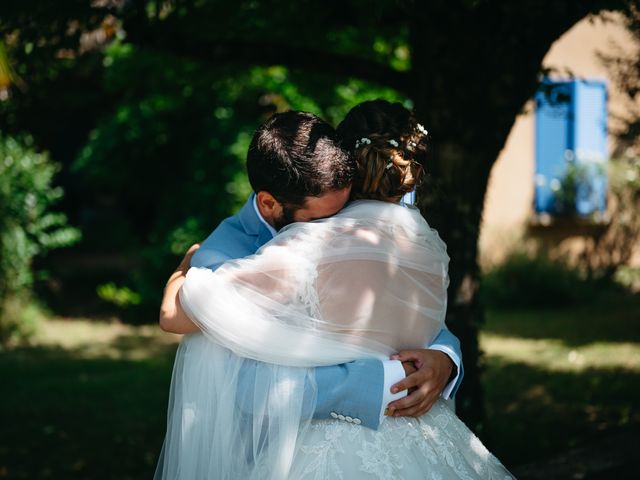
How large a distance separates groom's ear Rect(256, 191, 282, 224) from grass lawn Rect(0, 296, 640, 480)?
2569 millimetres

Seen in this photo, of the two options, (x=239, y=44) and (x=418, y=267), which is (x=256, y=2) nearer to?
(x=239, y=44)

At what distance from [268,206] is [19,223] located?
6953 mm

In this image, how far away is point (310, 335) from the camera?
218 centimetres

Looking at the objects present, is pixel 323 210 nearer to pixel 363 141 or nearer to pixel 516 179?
pixel 363 141

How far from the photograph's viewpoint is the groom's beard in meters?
2.27

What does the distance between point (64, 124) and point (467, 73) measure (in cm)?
1032

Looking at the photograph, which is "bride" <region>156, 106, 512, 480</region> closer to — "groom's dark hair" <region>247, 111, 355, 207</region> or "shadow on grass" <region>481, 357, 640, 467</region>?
"groom's dark hair" <region>247, 111, 355, 207</region>

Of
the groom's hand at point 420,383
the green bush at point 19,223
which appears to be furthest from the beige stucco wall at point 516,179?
the groom's hand at point 420,383

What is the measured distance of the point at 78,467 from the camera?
15.3 feet

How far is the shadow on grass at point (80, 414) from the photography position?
471 cm

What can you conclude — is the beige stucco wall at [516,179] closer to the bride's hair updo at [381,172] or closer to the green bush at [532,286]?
the green bush at [532,286]

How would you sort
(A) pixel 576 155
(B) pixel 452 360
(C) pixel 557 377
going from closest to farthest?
(B) pixel 452 360
(C) pixel 557 377
(A) pixel 576 155

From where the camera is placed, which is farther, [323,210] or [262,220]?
[262,220]

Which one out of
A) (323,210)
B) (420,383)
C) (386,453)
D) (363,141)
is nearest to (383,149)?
(363,141)
